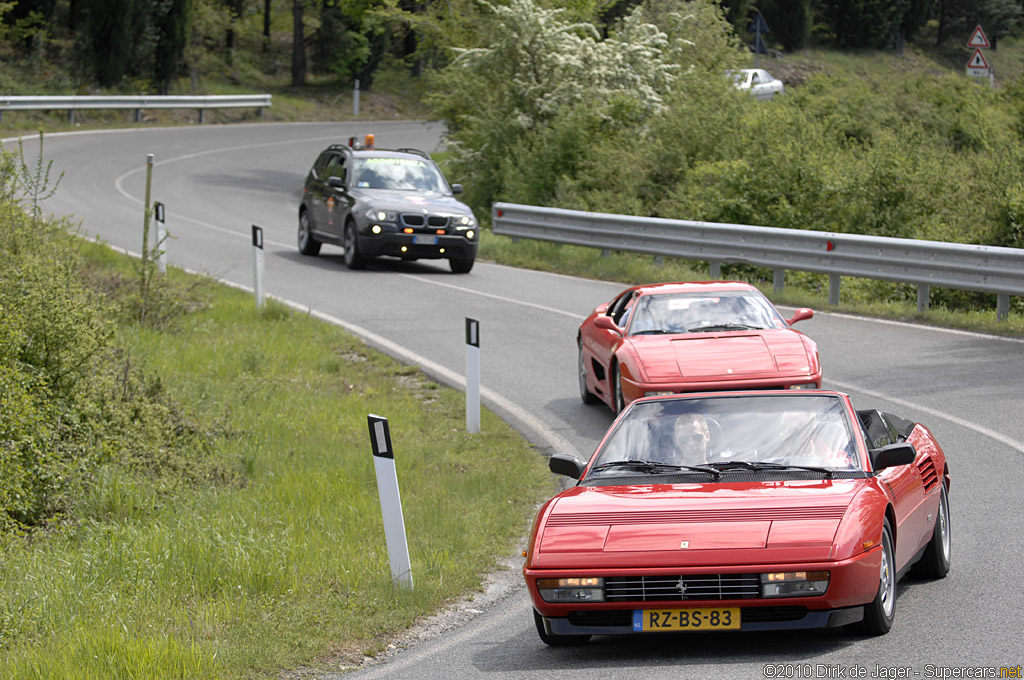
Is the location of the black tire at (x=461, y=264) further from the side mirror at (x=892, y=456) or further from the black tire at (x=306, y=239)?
the side mirror at (x=892, y=456)

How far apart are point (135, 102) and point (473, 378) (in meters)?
38.3

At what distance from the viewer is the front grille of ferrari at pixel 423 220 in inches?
858

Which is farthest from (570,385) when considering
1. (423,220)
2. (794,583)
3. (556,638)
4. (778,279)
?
(423,220)

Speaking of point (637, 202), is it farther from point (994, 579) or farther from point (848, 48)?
point (848, 48)

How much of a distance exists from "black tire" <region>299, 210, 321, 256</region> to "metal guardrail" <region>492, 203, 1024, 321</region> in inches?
163

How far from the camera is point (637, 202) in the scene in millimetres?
25766

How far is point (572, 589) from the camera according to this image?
585 centimetres

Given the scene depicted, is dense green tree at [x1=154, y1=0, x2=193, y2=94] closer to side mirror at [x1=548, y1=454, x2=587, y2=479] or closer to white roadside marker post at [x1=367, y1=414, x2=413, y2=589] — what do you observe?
white roadside marker post at [x1=367, y1=414, x2=413, y2=589]

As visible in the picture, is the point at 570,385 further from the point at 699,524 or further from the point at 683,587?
the point at 683,587

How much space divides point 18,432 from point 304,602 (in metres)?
3.56

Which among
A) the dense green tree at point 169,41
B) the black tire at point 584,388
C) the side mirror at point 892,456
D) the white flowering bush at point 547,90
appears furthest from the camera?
the dense green tree at point 169,41

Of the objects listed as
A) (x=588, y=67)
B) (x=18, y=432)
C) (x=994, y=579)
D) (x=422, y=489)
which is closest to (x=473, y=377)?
(x=422, y=489)

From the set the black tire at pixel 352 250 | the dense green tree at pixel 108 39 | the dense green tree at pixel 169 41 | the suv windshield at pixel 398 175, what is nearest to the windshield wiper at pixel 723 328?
the black tire at pixel 352 250

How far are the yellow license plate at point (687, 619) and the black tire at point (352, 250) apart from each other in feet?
54.7
